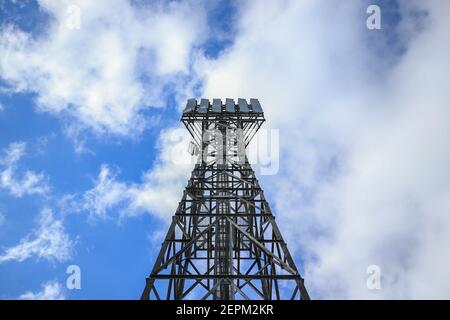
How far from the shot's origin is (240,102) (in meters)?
21.5

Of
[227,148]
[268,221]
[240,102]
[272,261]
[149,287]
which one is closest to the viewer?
[149,287]
